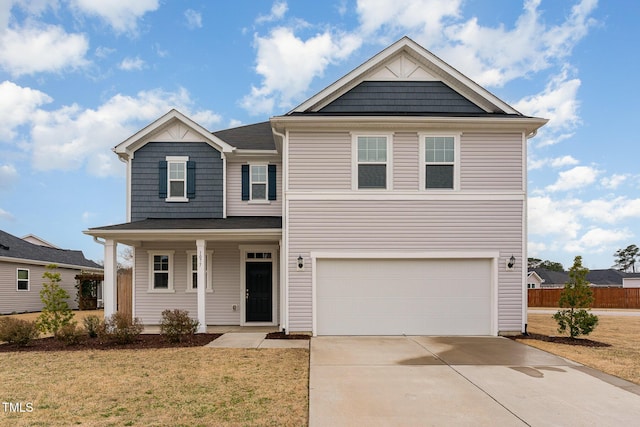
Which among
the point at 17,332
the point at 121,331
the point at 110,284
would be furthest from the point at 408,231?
the point at 17,332

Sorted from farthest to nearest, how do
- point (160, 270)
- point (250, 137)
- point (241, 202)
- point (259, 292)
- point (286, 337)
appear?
point (250, 137)
point (241, 202)
point (160, 270)
point (259, 292)
point (286, 337)

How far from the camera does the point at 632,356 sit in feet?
29.7

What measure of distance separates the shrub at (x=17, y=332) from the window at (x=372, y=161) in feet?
28.4

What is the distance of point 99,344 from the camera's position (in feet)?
33.7

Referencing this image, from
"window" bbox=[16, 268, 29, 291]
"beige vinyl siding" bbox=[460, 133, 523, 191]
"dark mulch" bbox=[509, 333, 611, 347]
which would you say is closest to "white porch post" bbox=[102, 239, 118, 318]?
"beige vinyl siding" bbox=[460, 133, 523, 191]

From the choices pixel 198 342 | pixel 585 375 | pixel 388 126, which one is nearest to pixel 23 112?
pixel 198 342

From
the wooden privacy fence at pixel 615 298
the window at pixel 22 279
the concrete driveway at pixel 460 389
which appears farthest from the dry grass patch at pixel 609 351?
the window at pixel 22 279

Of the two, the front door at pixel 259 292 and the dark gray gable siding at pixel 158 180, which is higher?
the dark gray gable siding at pixel 158 180

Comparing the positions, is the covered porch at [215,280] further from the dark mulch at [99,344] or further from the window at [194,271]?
the dark mulch at [99,344]

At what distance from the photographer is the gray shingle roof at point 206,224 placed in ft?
38.5

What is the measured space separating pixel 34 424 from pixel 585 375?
8.16m

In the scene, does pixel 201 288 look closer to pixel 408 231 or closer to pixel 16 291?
pixel 408 231

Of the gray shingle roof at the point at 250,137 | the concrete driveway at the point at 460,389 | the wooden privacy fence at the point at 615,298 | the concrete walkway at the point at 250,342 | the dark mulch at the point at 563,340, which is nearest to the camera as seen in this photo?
the concrete driveway at the point at 460,389

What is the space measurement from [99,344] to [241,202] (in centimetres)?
553
